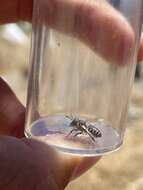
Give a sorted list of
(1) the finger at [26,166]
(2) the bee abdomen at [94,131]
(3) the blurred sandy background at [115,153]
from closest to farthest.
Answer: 1. (1) the finger at [26,166]
2. (2) the bee abdomen at [94,131]
3. (3) the blurred sandy background at [115,153]

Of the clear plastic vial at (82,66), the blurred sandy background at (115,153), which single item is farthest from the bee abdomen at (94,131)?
the blurred sandy background at (115,153)

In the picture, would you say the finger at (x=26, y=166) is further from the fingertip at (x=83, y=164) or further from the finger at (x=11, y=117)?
the finger at (x=11, y=117)

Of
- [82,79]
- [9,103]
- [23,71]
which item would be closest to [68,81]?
[82,79]

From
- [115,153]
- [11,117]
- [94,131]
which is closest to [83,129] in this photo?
[94,131]

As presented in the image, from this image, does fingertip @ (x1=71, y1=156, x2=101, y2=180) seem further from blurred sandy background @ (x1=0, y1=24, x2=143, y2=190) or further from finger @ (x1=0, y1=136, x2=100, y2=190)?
blurred sandy background @ (x1=0, y1=24, x2=143, y2=190)

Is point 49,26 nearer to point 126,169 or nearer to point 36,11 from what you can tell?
point 36,11

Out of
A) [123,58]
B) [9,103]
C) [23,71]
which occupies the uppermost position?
[123,58]

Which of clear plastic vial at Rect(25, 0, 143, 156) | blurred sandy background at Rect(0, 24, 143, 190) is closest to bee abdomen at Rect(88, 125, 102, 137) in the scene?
clear plastic vial at Rect(25, 0, 143, 156)
